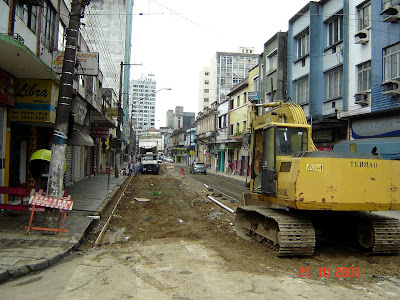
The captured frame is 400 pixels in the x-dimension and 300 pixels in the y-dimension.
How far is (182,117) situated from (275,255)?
420ft

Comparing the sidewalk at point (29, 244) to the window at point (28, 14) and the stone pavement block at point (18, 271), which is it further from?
the window at point (28, 14)

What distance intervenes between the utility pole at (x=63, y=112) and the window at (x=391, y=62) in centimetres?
1396

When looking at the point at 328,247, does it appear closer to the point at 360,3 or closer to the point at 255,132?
the point at 255,132

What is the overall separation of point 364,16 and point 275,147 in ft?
48.2

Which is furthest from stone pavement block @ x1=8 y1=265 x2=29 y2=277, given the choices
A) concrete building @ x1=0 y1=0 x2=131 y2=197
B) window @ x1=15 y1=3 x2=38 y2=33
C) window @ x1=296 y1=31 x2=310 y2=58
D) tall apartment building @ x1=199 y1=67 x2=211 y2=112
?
tall apartment building @ x1=199 y1=67 x2=211 y2=112

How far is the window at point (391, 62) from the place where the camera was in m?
15.9

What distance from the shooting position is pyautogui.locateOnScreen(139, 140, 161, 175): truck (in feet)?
128

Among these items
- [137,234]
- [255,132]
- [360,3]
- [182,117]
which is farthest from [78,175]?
[182,117]

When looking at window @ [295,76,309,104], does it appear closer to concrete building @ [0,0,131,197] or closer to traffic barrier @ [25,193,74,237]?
concrete building @ [0,0,131,197]

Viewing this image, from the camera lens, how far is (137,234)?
31.2ft

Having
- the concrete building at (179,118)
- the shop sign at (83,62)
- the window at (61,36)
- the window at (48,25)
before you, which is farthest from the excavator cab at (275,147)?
A: the concrete building at (179,118)

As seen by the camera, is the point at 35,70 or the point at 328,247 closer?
the point at 328,247

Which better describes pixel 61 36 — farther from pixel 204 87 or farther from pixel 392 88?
pixel 204 87

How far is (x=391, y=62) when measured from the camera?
16297 mm
